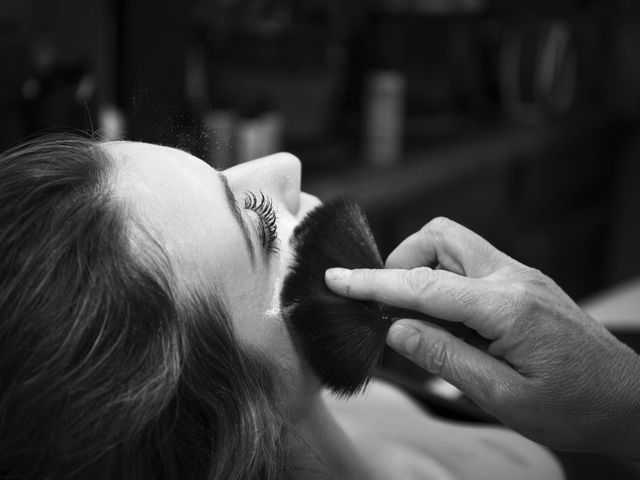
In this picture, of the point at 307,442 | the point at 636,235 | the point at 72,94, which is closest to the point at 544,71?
the point at 636,235

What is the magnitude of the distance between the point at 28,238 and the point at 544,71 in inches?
90.9

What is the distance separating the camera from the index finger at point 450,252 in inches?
32.1

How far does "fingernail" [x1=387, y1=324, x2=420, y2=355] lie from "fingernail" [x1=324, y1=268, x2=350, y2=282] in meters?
0.07

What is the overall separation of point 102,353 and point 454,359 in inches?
13.5

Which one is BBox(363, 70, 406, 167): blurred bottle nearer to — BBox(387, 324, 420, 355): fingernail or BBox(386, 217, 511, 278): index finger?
BBox(386, 217, 511, 278): index finger

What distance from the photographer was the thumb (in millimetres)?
759

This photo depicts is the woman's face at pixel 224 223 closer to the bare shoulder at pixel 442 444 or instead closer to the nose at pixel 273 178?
the nose at pixel 273 178

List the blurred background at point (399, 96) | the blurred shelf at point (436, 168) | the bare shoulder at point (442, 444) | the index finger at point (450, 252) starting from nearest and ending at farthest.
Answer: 1. the index finger at point (450, 252)
2. the bare shoulder at point (442, 444)
3. the blurred background at point (399, 96)
4. the blurred shelf at point (436, 168)

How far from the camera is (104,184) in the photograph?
78 centimetres

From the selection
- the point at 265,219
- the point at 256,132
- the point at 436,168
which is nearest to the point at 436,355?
the point at 265,219

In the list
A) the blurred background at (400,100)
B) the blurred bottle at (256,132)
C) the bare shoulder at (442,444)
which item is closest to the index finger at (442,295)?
the blurred background at (400,100)

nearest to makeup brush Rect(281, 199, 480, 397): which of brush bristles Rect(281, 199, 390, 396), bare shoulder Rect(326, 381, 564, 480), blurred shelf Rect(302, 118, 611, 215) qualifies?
brush bristles Rect(281, 199, 390, 396)

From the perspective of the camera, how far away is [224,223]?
790 mm

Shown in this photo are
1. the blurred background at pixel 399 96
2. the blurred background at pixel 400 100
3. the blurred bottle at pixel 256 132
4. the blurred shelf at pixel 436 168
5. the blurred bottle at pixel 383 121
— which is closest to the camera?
the blurred background at pixel 400 100
